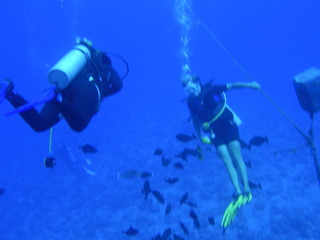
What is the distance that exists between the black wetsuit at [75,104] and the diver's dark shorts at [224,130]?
324cm

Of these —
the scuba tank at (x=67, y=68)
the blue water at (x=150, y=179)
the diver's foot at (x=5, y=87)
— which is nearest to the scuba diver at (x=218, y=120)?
the blue water at (x=150, y=179)

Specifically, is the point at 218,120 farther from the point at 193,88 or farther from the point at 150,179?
the point at 150,179

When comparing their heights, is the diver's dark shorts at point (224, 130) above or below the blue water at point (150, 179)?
above

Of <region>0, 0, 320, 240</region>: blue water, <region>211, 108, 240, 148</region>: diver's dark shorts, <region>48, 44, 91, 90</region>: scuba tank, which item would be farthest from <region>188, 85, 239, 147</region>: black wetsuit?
<region>48, 44, 91, 90</region>: scuba tank

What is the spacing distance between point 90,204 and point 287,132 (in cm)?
1172

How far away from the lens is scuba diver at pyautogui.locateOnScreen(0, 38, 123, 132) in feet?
15.4

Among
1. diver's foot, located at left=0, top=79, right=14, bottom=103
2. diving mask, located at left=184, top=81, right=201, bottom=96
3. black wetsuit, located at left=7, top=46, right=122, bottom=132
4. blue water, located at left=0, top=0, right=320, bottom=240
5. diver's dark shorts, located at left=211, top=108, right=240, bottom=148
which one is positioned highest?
diver's foot, located at left=0, top=79, right=14, bottom=103

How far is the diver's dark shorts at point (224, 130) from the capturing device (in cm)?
772

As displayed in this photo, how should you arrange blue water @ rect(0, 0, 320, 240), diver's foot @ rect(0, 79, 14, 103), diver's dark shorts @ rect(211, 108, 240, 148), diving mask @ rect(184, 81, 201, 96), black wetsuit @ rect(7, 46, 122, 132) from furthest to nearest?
blue water @ rect(0, 0, 320, 240) < diver's dark shorts @ rect(211, 108, 240, 148) < diving mask @ rect(184, 81, 201, 96) < black wetsuit @ rect(7, 46, 122, 132) < diver's foot @ rect(0, 79, 14, 103)

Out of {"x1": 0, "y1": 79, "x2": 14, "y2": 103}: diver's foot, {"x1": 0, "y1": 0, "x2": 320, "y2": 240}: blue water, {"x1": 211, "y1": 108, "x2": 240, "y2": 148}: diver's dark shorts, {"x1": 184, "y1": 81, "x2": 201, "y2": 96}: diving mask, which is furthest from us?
{"x1": 0, "y1": 0, "x2": 320, "y2": 240}: blue water

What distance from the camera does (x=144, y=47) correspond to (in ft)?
558

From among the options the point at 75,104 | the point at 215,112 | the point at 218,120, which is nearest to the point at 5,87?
the point at 75,104

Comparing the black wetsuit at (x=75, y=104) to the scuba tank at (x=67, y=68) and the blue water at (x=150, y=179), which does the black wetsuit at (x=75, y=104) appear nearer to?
the scuba tank at (x=67, y=68)

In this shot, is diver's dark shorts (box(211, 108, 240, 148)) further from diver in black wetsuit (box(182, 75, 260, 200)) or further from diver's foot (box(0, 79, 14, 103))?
diver's foot (box(0, 79, 14, 103))
